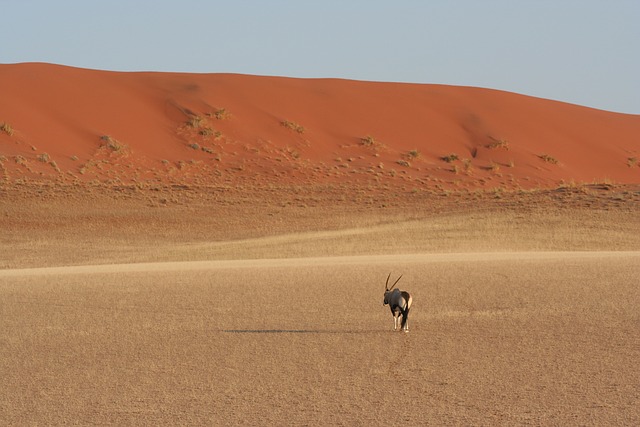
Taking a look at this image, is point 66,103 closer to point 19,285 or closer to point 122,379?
point 19,285

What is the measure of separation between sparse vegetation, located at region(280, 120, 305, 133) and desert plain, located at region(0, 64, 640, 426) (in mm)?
266

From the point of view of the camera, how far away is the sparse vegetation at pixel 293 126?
60.4 meters

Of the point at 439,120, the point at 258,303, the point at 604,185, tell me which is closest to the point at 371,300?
the point at 258,303

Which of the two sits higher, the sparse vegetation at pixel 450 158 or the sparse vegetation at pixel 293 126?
the sparse vegetation at pixel 293 126

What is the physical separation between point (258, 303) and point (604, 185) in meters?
26.3

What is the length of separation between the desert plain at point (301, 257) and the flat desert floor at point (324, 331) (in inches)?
1.8

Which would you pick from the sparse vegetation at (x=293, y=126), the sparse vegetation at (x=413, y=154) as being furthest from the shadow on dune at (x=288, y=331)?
the sparse vegetation at (x=293, y=126)

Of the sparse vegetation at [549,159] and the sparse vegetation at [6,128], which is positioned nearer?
the sparse vegetation at [6,128]

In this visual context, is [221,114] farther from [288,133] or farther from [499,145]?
[499,145]

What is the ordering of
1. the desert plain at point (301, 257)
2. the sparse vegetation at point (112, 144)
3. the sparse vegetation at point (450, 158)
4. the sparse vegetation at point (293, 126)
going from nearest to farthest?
the desert plain at point (301, 257) < the sparse vegetation at point (112, 144) < the sparse vegetation at point (450, 158) < the sparse vegetation at point (293, 126)

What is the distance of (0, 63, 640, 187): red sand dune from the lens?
49375 millimetres

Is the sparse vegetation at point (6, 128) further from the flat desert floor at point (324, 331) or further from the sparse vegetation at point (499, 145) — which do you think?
the sparse vegetation at point (499, 145)

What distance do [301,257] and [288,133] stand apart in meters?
34.7

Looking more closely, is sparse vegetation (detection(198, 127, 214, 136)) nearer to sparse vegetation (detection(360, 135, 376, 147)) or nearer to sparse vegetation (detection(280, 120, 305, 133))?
sparse vegetation (detection(280, 120, 305, 133))
